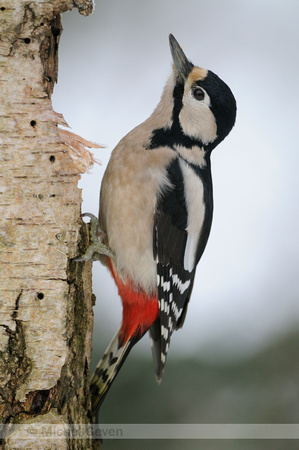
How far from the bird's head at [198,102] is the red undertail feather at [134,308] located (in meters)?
0.86

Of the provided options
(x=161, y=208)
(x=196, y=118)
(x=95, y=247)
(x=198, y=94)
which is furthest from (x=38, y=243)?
(x=198, y=94)

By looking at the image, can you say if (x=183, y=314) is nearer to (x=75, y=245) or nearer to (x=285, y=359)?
(x=285, y=359)

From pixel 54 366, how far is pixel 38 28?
1353mm

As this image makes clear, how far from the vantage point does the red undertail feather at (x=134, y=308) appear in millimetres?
2799

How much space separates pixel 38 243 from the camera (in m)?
2.08

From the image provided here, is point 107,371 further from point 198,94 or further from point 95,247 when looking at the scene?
point 198,94

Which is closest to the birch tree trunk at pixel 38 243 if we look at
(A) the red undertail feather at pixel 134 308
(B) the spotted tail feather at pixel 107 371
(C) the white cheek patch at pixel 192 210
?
(B) the spotted tail feather at pixel 107 371

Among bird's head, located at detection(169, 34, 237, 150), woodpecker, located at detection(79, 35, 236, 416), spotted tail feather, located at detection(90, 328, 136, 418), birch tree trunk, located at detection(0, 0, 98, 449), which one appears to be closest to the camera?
birch tree trunk, located at detection(0, 0, 98, 449)

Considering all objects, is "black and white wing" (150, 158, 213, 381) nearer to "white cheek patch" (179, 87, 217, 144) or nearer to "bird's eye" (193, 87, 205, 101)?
"white cheek patch" (179, 87, 217, 144)

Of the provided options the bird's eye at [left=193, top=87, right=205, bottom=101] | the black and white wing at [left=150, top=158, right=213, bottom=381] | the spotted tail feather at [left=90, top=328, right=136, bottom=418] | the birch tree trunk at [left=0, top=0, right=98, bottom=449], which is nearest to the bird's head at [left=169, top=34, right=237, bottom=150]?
the bird's eye at [left=193, top=87, right=205, bottom=101]

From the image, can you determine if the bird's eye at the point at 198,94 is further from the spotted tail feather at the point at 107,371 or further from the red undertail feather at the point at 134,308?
the spotted tail feather at the point at 107,371

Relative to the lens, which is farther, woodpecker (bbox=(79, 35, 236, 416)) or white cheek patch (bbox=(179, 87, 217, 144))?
white cheek patch (bbox=(179, 87, 217, 144))

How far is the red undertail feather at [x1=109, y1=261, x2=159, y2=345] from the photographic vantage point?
110 inches

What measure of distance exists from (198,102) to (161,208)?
0.69 meters
